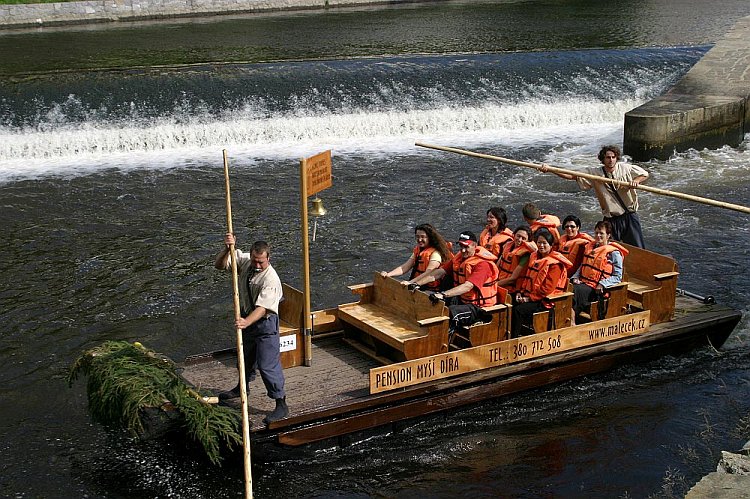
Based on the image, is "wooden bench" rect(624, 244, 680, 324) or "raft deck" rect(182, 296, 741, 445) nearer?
"raft deck" rect(182, 296, 741, 445)

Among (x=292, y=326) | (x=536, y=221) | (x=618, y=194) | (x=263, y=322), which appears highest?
(x=618, y=194)

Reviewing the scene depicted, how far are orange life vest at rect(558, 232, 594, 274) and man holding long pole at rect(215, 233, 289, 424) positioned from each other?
4525mm

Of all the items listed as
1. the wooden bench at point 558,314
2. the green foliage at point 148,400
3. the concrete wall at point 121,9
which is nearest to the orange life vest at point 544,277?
the wooden bench at point 558,314

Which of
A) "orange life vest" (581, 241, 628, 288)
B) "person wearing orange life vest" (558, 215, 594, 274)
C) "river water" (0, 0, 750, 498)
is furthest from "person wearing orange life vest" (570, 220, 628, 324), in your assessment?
"river water" (0, 0, 750, 498)

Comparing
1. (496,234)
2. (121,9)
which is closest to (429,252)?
(496,234)

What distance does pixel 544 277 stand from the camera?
1313cm

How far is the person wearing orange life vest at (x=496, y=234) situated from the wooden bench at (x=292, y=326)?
2.90 m

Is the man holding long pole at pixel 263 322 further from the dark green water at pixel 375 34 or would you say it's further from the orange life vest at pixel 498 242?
the dark green water at pixel 375 34

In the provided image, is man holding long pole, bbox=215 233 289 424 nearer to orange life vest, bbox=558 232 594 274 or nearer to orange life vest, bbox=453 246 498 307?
orange life vest, bbox=453 246 498 307

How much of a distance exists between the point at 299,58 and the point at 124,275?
14.8 m

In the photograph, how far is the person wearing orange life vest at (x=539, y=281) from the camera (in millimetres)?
13109

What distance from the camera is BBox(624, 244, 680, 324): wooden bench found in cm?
1371

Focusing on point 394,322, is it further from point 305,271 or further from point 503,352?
point 305,271

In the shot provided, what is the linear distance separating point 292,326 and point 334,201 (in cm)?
973
